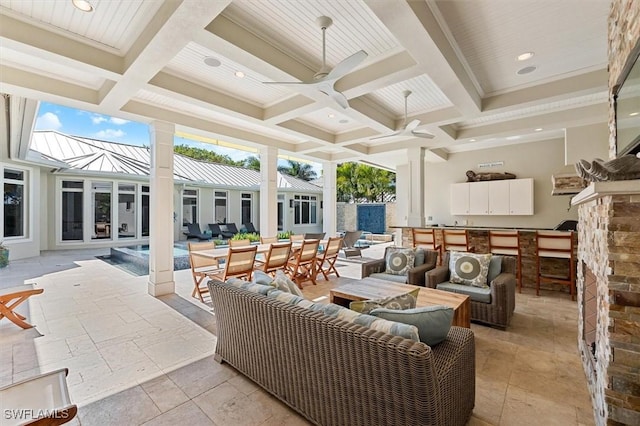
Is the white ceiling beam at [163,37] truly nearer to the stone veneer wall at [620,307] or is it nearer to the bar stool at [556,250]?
the stone veneer wall at [620,307]

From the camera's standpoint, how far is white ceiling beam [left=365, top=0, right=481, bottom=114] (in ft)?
7.78

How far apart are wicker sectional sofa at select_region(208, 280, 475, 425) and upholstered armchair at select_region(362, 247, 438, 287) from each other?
2.21m

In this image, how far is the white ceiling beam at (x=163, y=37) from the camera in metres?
2.36

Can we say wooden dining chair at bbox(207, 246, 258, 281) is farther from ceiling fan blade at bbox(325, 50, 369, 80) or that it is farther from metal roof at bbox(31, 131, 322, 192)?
metal roof at bbox(31, 131, 322, 192)

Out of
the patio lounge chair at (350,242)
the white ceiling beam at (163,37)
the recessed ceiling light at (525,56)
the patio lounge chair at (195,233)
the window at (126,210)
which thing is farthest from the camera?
the patio lounge chair at (195,233)

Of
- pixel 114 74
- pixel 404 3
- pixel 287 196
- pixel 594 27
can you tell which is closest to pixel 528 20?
pixel 594 27

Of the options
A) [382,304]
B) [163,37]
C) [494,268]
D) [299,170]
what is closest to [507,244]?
[494,268]

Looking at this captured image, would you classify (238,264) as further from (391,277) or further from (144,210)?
(144,210)

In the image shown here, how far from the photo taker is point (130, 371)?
2605 millimetres

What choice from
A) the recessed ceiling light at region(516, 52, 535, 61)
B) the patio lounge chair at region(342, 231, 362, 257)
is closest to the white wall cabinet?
the patio lounge chair at region(342, 231, 362, 257)

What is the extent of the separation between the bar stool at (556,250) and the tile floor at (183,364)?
0.33 metres

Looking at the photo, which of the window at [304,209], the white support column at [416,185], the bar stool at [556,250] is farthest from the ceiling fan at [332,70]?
the window at [304,209]

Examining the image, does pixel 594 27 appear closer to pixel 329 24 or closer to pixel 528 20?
pixel 528 20

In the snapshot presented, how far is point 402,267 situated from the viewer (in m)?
4.54
